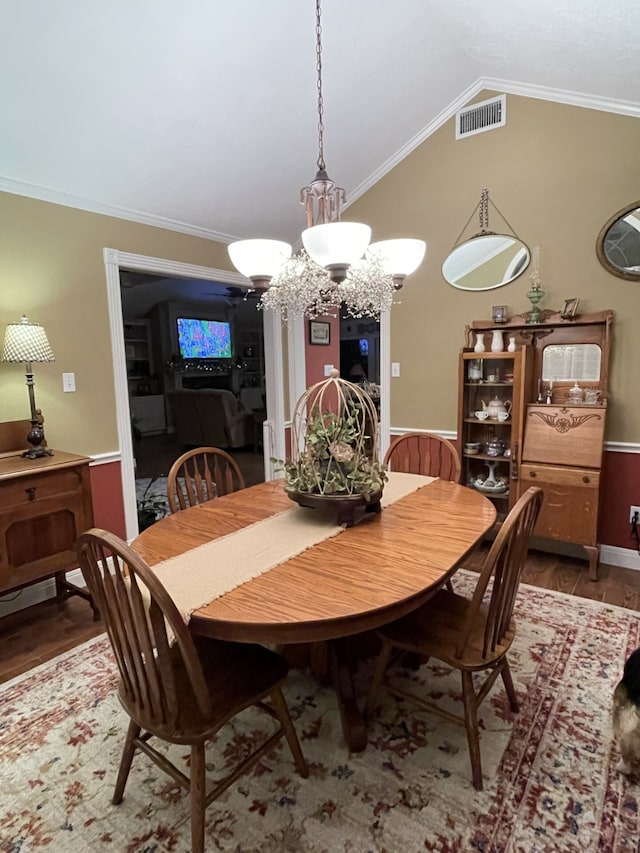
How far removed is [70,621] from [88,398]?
128cm

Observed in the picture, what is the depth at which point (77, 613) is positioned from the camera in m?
2.70

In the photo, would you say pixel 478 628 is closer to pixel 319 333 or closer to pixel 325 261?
pixel 325 261

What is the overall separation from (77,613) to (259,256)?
7.24 feet

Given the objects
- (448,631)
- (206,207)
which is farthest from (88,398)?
(448,631)

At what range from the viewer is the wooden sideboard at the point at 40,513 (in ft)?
7.41

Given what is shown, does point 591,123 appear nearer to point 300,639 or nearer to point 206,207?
point 206,207

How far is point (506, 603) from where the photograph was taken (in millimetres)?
1555

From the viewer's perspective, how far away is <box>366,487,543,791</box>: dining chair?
1435mm

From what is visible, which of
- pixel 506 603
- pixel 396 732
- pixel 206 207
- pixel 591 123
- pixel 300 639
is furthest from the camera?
pixel 206 207

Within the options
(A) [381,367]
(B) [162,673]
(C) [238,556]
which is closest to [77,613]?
(C) [238,556]

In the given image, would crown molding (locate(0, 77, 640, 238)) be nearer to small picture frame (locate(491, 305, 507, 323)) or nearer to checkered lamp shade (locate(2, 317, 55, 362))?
checkered lamp shade (locate(2, 317, 55, 362))

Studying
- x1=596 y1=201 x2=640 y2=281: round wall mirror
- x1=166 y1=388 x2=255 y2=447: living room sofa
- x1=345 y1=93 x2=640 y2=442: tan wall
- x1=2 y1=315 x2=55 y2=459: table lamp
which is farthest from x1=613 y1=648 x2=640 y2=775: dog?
x1=166 y1=388 x2=255 y2=447: living room sofa

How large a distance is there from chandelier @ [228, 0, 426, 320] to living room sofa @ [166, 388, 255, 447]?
3.94 m

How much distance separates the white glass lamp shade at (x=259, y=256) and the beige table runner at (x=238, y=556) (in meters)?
1.02
